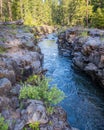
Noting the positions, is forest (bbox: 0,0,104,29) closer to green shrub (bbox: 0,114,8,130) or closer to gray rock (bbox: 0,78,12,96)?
gray rock (bbox: 0,78,12,96)

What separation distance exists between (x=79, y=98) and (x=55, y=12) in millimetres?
76836

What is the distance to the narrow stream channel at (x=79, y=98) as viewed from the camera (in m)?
11.5

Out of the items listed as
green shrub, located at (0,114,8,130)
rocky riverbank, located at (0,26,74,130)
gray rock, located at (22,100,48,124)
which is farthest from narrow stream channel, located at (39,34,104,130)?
green shrub, located at (0,114,8,130)

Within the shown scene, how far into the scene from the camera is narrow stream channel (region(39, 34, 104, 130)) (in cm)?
1147

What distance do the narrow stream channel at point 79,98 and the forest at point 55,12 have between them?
1917cm

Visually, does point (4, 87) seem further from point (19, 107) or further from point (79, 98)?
point (79, 98)

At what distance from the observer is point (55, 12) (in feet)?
283

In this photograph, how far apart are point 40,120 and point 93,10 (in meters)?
39.3

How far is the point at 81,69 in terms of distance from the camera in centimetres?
2030

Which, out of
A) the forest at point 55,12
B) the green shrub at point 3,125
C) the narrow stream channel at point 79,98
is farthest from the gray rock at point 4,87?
the forest at point 55,12

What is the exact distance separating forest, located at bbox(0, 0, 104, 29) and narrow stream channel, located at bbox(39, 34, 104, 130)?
19.2 metres

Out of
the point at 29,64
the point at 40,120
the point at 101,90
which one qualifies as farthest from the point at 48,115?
the point at 101,90

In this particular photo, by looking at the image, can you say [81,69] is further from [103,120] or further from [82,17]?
[82,17]

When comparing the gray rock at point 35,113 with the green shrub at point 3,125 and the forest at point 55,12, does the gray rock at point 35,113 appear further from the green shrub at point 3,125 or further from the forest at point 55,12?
the forest at point 55,12
